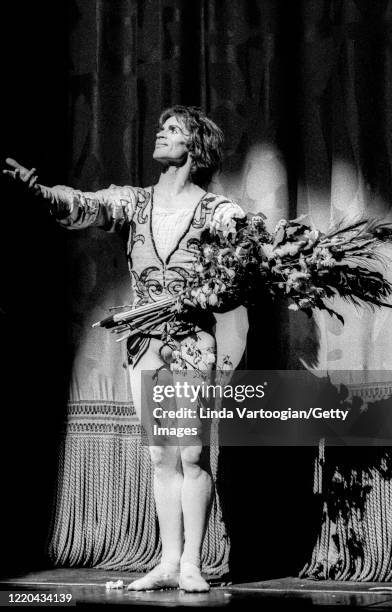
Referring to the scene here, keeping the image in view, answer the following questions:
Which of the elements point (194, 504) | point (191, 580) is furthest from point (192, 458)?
point (191, 580)

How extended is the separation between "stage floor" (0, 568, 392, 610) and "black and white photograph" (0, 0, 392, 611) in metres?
0.02

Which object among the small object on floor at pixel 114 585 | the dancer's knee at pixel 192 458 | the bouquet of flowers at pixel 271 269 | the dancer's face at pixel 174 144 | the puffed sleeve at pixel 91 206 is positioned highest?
the dancer's face at pixel 174 144

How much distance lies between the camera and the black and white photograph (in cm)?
363

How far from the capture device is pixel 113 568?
13.9 feet

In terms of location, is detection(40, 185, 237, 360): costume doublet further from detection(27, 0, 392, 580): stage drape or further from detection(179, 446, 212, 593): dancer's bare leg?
detection(27, 0, 392, 580): stage drape

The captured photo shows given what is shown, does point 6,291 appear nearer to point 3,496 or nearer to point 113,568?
point 3,496

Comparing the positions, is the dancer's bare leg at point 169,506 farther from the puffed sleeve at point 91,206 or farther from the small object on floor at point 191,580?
the puffed sleeve at point 91,206

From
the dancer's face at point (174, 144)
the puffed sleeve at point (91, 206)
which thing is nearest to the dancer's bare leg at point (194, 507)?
the puffed sleeve at point (91, 206)

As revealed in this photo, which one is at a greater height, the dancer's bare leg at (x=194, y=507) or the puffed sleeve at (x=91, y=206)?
the puffed sleeve at (x=91, y=206)

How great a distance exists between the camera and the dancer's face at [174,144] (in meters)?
3.77

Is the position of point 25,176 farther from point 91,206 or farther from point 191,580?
point 191,580

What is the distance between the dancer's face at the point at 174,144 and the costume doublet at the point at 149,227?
13 cm

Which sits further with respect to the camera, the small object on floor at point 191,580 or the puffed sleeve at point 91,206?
the puffed sleeve at point 91,206

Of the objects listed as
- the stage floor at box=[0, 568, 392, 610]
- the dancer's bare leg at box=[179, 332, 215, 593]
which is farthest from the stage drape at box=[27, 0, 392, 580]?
the dancer's bare leg at box=[179, 332, 215, 593]
